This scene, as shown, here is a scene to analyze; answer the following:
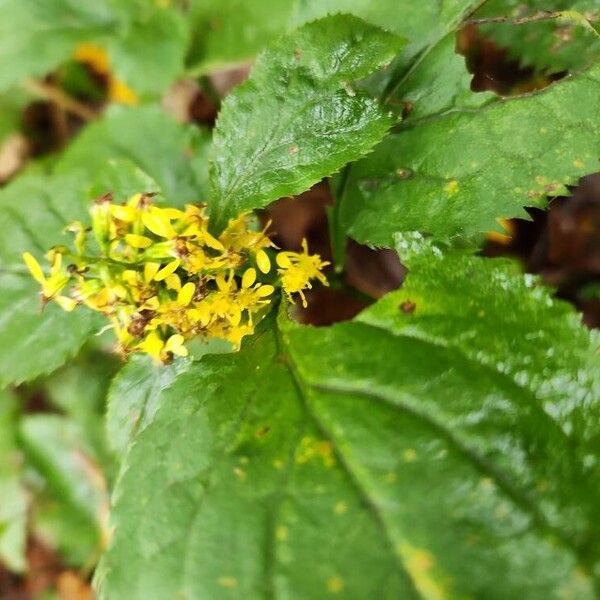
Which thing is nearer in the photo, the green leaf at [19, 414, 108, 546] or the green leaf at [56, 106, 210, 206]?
the green leaf at [56, 106, 210, 206]

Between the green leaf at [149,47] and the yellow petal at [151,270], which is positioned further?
the green leaf at [149,47]

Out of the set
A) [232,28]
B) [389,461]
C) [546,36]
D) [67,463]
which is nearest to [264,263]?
[389,461]

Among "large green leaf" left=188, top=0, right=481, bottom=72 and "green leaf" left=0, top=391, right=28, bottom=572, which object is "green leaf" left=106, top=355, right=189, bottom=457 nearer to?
"large green leaf" left=188, top=0, right=481, bottom=72

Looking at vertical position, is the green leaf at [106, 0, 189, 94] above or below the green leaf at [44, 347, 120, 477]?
above

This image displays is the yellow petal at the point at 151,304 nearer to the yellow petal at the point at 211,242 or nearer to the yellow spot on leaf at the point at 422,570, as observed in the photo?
the yellow petal at the point at 211,242

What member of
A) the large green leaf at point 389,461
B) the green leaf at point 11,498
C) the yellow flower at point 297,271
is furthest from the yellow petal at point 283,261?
the green leaf at point 11,498

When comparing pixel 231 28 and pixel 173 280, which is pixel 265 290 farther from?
pixel 231 28

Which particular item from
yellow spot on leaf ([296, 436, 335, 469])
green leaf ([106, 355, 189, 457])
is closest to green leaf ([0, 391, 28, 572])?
green leaf ([106, 355, 189, 457])
